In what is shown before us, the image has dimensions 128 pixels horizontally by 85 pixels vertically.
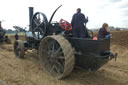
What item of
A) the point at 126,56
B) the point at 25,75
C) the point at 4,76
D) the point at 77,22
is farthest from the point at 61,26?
the point at 126,56

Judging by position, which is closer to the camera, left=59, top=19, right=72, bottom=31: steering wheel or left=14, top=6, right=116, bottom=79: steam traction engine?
left=14, top=6, right=116, bottom=79: steam traction engine

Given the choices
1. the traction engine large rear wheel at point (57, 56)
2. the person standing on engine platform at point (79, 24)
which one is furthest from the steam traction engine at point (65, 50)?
the person standing on engine platform at point (79, 24)

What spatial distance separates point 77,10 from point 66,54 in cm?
178

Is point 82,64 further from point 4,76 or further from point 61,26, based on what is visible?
point 4,76

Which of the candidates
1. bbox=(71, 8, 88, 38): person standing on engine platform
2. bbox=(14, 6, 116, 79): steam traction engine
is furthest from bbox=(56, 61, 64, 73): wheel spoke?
bbox=(71, 8, 88, 38): person standing on engine platform

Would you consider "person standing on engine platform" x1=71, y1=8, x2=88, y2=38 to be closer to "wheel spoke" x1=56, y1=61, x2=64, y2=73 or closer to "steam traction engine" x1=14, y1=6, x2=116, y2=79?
"steam traction engine" x1=14, y1=6, x2=116, y2=79

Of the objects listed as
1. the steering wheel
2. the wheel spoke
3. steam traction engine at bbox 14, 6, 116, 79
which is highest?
the steering wheel

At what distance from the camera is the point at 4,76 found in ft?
15.8

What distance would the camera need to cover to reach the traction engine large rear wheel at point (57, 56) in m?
4.17

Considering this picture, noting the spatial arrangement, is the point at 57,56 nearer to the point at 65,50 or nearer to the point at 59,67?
the point at 59,67

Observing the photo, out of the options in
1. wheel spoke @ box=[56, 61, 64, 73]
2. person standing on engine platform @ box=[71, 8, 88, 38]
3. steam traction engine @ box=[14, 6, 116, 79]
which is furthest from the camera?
person standing on engine platform @ box=[71, 8, 88, 38]

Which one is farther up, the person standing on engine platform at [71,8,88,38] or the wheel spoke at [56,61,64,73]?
the person standing on engine platform at [71,8,88,38]

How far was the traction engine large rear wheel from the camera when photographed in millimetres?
4168

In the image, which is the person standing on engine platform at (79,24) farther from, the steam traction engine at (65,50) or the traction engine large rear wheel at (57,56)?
the traction engine large rear wheel at (57,56)
